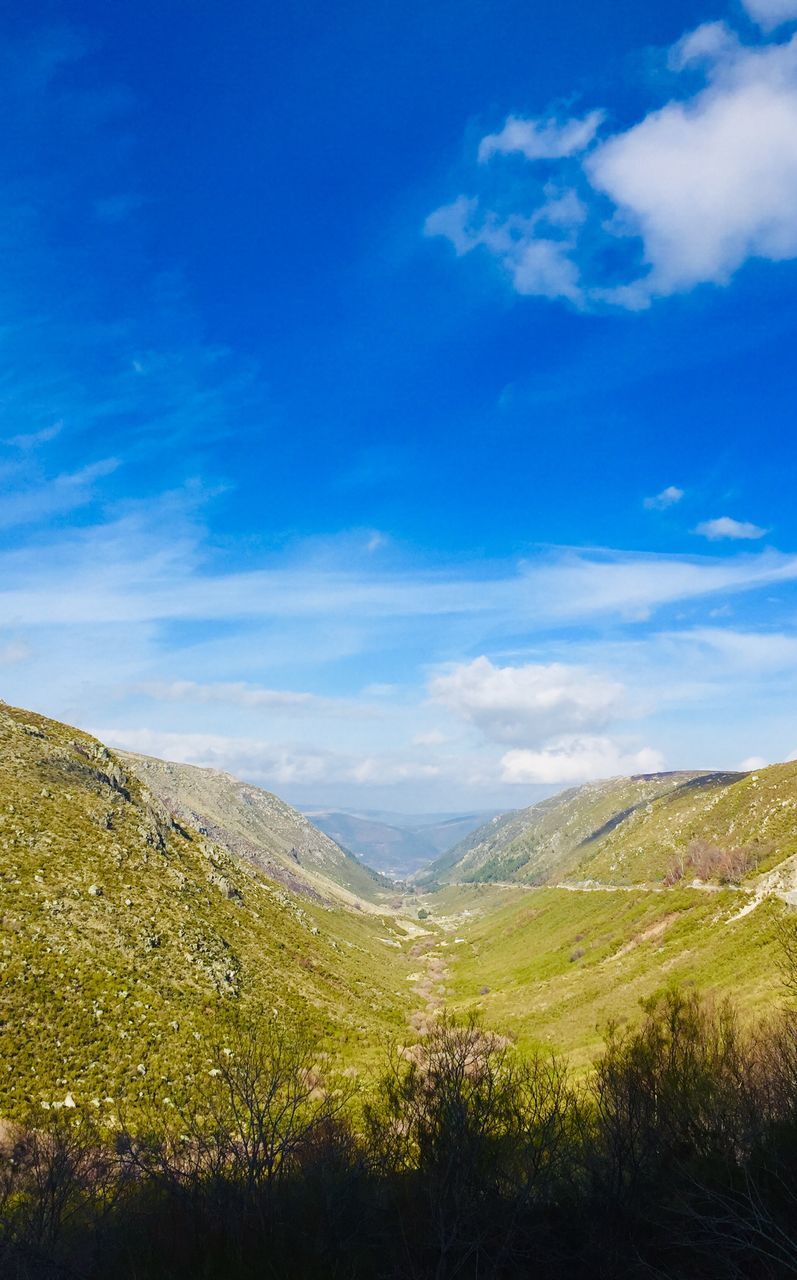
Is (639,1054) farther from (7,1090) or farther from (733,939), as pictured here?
(733,939)

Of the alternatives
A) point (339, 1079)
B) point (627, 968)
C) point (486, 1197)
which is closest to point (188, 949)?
point (339, 1079)

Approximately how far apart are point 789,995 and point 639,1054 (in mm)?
32945

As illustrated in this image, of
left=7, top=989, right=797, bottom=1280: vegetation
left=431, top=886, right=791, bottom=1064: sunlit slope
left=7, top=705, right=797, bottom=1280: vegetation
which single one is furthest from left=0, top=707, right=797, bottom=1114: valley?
left=7, top=989, right=797, bottom=1280: vegetation

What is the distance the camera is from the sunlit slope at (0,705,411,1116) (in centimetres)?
4994

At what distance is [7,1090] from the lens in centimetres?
4281

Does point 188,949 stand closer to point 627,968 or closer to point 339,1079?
point 339,1079

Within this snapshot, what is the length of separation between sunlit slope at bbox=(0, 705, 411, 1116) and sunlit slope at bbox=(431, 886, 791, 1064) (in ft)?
81.7

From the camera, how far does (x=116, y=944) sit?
64.1m

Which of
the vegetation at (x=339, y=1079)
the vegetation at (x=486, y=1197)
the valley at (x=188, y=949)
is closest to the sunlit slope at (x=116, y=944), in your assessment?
the valley at (x=188, y=949)

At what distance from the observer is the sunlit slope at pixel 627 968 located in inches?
2697

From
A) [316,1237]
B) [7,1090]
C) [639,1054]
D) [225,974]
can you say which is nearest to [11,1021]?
[7,1090]

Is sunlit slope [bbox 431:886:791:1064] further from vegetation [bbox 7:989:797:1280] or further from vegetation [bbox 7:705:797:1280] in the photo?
vegetation [bbox 7:989:797:1280]

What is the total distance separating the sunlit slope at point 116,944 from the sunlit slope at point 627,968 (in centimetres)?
2490

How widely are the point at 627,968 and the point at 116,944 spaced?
80414mm
